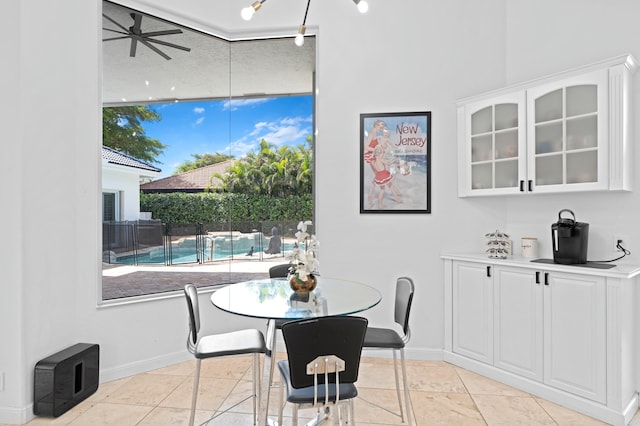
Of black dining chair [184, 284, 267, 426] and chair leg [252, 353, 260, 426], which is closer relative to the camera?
black dining chair [184, 284, 267, 426]

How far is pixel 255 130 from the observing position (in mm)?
3932

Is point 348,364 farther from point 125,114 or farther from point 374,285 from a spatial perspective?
point 125,114

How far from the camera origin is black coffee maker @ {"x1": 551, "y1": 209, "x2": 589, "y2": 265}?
2793 millimetres

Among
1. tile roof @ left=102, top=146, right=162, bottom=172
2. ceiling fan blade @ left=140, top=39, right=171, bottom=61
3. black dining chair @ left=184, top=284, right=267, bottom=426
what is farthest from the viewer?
ceiling fan blade @ left=140, top=39, right=171, bottom=61

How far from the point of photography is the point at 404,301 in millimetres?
2670

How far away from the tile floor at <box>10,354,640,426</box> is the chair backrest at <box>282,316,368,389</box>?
3.33 feet

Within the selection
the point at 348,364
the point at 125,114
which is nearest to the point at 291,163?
the point at 125,114

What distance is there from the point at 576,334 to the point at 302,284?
1972 millimetres

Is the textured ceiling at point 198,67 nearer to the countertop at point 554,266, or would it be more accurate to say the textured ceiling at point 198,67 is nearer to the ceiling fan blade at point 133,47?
the ceiling fan blade at point 133,47

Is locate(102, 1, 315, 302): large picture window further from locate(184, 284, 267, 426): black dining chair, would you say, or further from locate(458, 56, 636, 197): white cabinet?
locate(458, 56, 636, 197): white cabinet

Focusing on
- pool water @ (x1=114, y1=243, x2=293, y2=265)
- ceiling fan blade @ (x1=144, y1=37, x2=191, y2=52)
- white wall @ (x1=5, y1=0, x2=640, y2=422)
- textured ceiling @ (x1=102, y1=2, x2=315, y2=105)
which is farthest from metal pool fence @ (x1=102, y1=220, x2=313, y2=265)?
ceiling fan blade @ (x1=144, y1=37, x2=191, y2=52)

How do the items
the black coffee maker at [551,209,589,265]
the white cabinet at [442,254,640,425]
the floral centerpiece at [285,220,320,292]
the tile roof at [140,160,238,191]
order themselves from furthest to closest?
1. the tile roof at [140,160,238,191]
2. the black coffee maker at [551,209,589,265]
3. the white cabinet at [442,254,640,425]
4. the floral centerpiece at [285,220,320,292]

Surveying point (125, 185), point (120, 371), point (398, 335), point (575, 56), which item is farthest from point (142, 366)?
point (575, 56)

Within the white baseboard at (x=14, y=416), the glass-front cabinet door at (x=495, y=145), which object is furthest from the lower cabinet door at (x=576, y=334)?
the white baseboard at (x=14, y=416)
